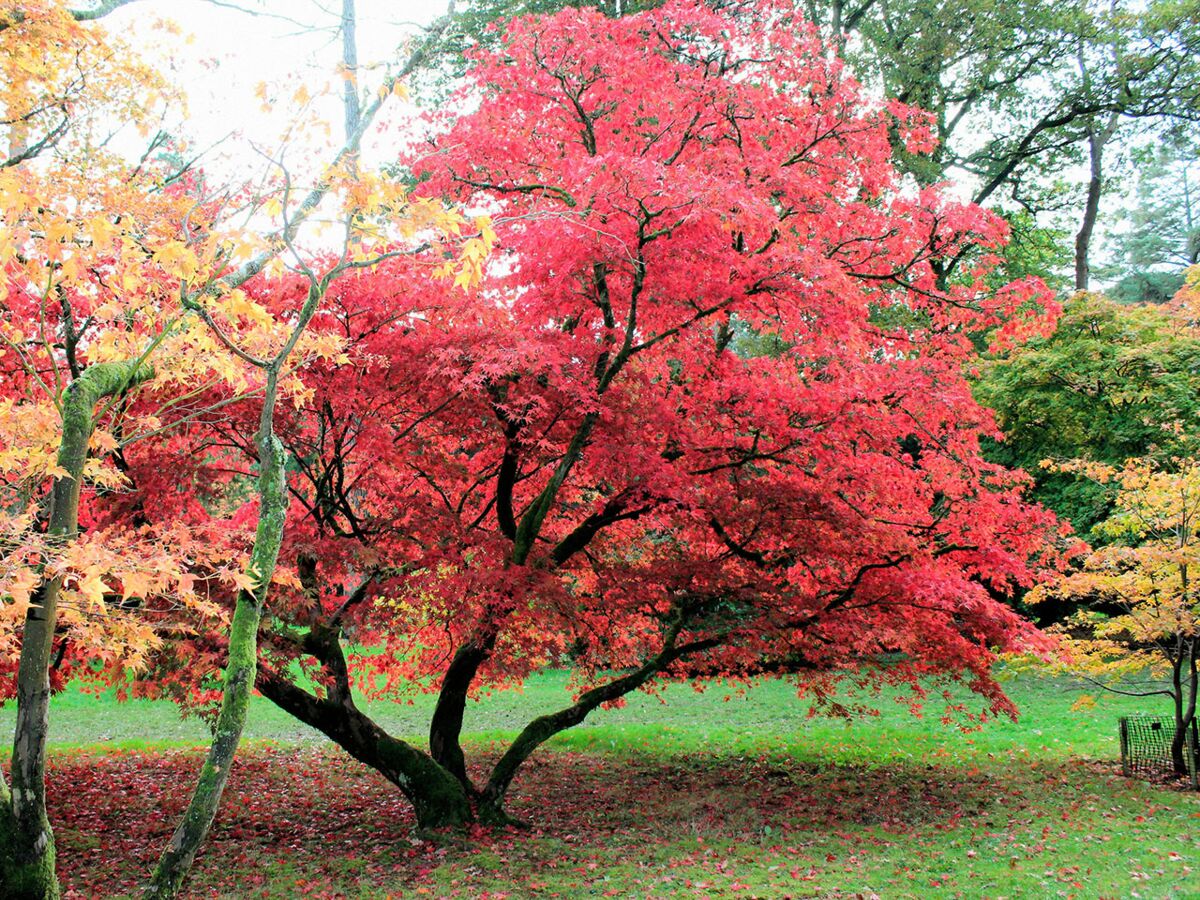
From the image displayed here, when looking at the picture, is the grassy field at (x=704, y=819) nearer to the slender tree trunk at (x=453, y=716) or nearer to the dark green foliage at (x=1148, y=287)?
the slender tree trunk at (x=453, y=716)

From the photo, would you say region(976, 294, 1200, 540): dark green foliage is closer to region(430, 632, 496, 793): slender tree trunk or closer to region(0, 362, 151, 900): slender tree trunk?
region(430, 632, 496, 793): slender tree trunk

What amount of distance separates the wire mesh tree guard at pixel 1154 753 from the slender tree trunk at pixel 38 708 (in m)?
11.0

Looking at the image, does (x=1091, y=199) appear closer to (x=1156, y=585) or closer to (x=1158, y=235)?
(x=1156, y=585)

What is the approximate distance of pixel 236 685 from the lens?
15.3 ft

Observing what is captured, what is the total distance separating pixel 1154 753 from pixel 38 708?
11790 mm

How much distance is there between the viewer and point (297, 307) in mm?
7836

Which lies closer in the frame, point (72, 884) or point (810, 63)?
point (72, 884)

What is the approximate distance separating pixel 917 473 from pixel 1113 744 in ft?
21.1

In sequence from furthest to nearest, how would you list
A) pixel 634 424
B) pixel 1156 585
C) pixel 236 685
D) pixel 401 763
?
pixel 1156 585
pixel 401 763
pixel 634 424
pixel 236 685

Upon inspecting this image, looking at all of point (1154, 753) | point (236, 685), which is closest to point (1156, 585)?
point (1154, 753)

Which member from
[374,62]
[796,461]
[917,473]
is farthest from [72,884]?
[917,473]

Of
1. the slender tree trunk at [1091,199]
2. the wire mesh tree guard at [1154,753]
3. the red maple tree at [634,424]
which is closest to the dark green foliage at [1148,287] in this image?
the slender tree trunk at [1091,199]

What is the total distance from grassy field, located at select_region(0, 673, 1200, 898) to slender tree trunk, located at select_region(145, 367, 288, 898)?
8.13 ft

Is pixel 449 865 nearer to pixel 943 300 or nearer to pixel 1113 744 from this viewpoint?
pixel 943 300
